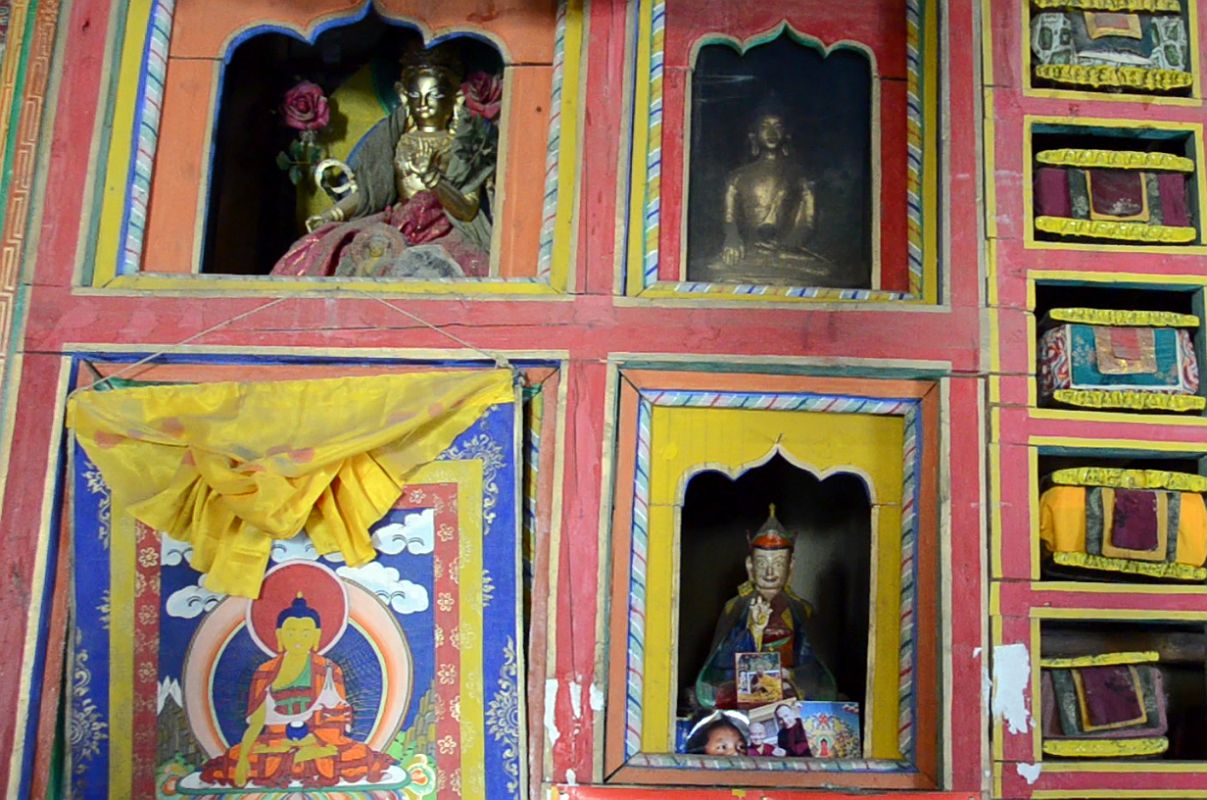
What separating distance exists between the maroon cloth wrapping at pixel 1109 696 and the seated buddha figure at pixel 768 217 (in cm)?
133

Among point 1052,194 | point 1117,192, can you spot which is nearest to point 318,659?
point 1052,194

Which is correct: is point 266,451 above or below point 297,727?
above

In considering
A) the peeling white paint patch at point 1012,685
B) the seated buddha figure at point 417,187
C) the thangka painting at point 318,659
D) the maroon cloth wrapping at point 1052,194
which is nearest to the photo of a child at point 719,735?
the thangka painting at point 318,659

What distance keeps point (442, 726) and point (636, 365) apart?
1069mm

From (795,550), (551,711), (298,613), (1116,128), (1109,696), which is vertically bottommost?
(551,711)

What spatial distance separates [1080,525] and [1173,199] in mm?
1005

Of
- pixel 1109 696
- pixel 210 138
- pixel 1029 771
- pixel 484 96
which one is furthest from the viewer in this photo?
pixel 484 96

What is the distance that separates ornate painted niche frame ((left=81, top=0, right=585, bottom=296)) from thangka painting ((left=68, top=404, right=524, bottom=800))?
1.74ft

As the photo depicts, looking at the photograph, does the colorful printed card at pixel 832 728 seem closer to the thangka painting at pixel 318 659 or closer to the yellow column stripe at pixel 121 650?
the thangka painting at pixel 318 659

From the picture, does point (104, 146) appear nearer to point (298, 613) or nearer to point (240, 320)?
point (240, 320)

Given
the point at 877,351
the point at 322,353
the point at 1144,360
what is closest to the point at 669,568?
the point at 877,351

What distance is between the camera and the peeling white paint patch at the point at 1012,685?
11.7ft

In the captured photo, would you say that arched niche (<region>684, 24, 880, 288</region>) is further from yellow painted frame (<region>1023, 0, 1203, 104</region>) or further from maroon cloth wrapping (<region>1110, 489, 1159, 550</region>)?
maroon cloth wrapping (<region>1110, 489, 1159, 550</region>)

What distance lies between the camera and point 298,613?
3645mm
